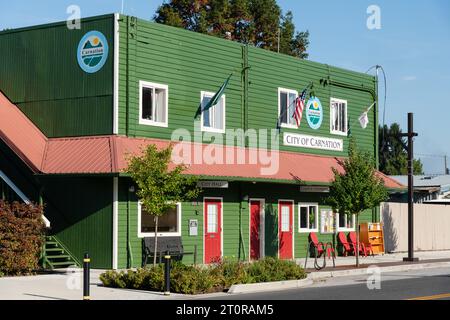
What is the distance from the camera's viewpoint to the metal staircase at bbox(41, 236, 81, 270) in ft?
87.9

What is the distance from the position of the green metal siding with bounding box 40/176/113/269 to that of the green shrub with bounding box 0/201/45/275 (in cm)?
245

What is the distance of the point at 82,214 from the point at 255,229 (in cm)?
743

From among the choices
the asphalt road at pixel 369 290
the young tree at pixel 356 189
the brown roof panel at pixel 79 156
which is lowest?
the asphalt road at pixel 369 290

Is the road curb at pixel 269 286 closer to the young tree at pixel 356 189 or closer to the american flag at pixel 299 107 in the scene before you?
the young tree at pixel 356 189

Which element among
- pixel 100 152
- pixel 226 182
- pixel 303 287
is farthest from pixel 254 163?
pixel 303 287

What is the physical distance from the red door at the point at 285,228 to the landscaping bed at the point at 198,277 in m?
10.0

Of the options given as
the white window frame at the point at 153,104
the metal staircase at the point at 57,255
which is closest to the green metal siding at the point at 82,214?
the metal staircase at the point at 57,255

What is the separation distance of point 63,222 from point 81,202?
913mm

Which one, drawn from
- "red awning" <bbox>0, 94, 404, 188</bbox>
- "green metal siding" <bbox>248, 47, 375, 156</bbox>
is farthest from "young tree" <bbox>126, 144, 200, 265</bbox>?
"green metal siding" <bbox>248, 47, 375, 156</bbox>

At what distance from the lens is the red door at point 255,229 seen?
32250mm

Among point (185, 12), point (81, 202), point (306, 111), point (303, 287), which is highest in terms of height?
point (185, 12)

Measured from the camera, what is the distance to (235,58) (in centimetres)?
3200

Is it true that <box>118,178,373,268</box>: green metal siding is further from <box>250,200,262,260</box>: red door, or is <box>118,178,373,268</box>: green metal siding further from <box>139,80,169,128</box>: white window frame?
<box>139,80,169,128</box>: white window frame

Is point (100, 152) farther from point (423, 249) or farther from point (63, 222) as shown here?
point (423, 249)
